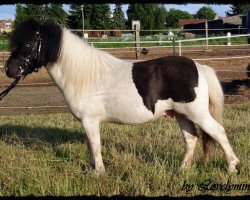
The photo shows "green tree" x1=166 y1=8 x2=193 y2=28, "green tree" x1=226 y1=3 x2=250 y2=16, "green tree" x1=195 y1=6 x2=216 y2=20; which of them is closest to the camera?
"green tree" x1=226 y1=3 x2=250 y2=16

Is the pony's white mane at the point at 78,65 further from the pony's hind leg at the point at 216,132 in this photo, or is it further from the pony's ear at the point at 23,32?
the pony's hind leg at the point at 216,132

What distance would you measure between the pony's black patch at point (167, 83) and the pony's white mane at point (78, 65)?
0.48m

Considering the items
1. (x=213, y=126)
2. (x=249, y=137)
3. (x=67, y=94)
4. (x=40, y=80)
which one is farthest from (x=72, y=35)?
(x=40, y=80)

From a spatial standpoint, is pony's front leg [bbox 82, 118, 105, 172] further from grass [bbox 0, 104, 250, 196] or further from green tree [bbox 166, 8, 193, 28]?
green tree [bbox 166, 8, 193, 28]

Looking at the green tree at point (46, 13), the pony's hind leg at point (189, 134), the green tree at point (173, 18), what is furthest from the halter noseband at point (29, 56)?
the green tree at point (173, 18)

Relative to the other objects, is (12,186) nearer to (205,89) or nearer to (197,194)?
(197,194)

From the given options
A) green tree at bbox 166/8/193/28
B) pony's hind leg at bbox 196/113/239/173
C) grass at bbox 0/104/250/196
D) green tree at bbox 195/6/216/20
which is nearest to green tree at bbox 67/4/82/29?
grass at bbox 0/104/250/196

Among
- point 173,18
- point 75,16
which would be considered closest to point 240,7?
point 75,16

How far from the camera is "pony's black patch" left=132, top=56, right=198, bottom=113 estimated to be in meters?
4.24

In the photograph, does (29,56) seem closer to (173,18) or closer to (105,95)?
(105,95)

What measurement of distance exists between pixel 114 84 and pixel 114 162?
0.99m

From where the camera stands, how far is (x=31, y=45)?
14.2 ft

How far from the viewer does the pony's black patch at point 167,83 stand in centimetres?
424

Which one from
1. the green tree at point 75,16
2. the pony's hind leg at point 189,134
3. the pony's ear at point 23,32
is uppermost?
the green tree at point 75,16
